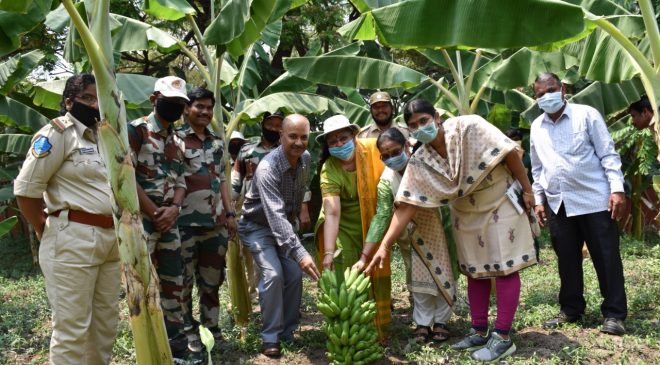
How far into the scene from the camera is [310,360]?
4.59 m

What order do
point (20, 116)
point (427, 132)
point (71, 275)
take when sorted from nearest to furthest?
point (71, 275) → point (427, 132) → point (20, 116)

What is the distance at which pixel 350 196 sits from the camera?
4.84 meters

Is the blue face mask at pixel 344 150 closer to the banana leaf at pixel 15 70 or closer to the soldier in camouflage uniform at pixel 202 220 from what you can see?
the soldier in camouflage uniform at pixel 202 220

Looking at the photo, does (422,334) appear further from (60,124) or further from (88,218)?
(60,124)

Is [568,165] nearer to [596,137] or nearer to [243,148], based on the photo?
[596,137]

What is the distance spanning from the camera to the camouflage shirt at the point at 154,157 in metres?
4.23

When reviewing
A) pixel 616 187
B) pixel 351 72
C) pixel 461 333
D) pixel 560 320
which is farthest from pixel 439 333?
pixel 351 72

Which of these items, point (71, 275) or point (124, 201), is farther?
point (71, 275)

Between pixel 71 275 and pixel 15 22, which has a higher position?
pixel 15 22

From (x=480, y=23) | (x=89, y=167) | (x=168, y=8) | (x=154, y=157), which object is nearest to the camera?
(x=480, y=23)

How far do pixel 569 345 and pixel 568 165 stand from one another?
4.31 ft

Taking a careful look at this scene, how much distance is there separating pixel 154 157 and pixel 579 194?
3.08m

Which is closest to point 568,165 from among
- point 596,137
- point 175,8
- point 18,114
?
point 596,137

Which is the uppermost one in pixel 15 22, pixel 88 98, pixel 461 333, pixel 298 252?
pixel 15 22
